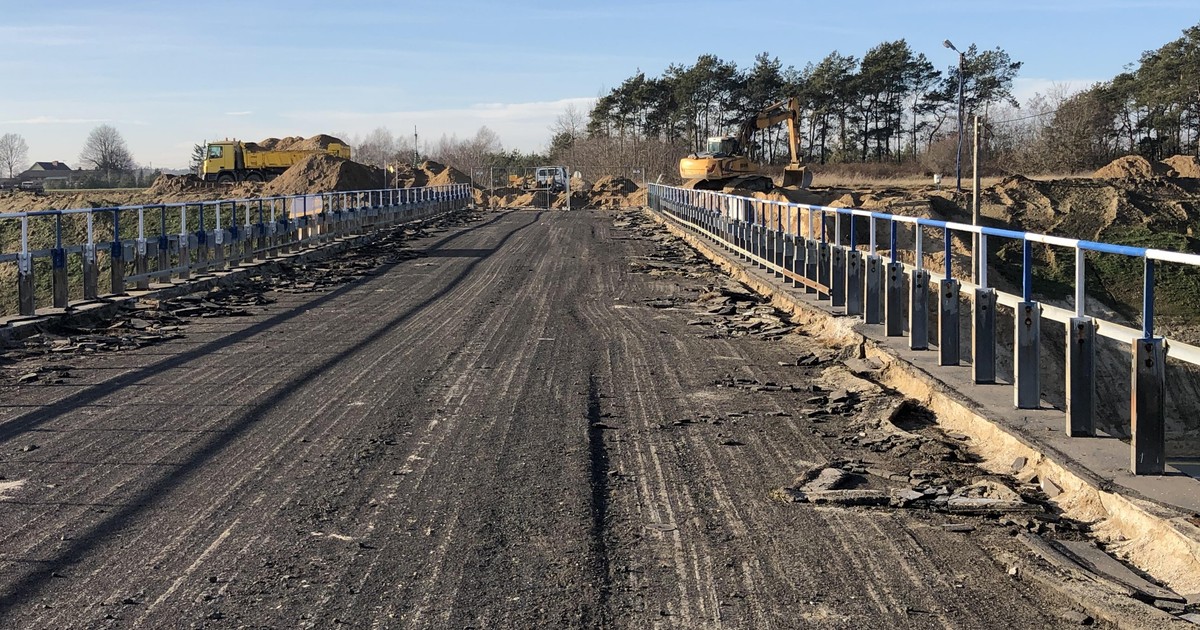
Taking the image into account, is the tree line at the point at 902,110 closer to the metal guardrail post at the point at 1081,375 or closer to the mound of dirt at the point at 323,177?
the mound of dirt at the point at 323,177

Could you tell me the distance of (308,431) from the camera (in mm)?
8125

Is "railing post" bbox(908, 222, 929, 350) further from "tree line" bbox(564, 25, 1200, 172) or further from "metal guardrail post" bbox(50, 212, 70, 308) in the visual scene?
"tree line" bbox(564, 25, 1200, 172)

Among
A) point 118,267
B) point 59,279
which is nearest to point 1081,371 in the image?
point 59,279

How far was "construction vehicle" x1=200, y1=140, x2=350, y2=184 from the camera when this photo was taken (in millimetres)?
79750

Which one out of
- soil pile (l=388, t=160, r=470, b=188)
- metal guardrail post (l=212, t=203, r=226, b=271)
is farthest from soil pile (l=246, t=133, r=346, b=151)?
metal guardrail post (l=212, t=203, r=226, b=271)

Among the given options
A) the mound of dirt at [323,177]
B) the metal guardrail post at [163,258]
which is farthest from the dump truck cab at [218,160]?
the metal guardrail post at [163,258]

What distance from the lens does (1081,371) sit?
7.02 meters

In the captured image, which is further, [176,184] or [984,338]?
[176,184]

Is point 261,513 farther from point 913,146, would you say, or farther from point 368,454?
point 913,146

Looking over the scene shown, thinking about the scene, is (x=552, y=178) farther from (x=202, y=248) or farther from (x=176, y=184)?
(x=202, y=248)

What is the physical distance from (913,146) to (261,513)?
9418 centimetres

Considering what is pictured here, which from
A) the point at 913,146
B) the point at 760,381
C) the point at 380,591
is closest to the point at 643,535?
the point at 380,591

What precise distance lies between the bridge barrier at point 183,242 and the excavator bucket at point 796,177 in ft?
48.8

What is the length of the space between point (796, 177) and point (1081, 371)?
40394 millimetres
